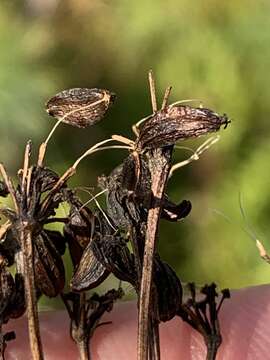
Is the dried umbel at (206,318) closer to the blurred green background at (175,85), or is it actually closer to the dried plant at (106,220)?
the dried plant at (106,220)

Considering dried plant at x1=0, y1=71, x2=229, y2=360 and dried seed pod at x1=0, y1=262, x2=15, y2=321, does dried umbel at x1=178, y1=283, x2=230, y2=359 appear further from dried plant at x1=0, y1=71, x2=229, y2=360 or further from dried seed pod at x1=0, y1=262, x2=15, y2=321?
dried seed pod at x1=0, y1=262, x2=15, y2=321

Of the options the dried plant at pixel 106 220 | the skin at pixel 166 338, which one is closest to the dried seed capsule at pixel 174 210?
the dried plant at pixel 106 220

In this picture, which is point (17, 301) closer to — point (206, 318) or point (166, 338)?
point (206, 318)

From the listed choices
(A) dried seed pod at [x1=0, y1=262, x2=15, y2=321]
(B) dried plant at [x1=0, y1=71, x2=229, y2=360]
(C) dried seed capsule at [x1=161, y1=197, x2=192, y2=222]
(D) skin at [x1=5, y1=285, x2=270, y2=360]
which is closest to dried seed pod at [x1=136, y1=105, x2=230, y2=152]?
(B) dried plant at [x1=0, y1=71, x2=229, y2=360]

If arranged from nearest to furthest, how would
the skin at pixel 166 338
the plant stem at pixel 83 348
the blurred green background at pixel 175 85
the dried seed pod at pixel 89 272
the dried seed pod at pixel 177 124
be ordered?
the dried seed pod at pixel 177 124
the dried seed pod at pixel 89 272
the plant stem at pixel 83 348
the skin at pixel 166 338
the blurred green background at pixel 175 85

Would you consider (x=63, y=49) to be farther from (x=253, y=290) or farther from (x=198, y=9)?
(x=253, y=290)

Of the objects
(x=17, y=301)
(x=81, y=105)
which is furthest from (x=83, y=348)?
(x=81, y=105)
